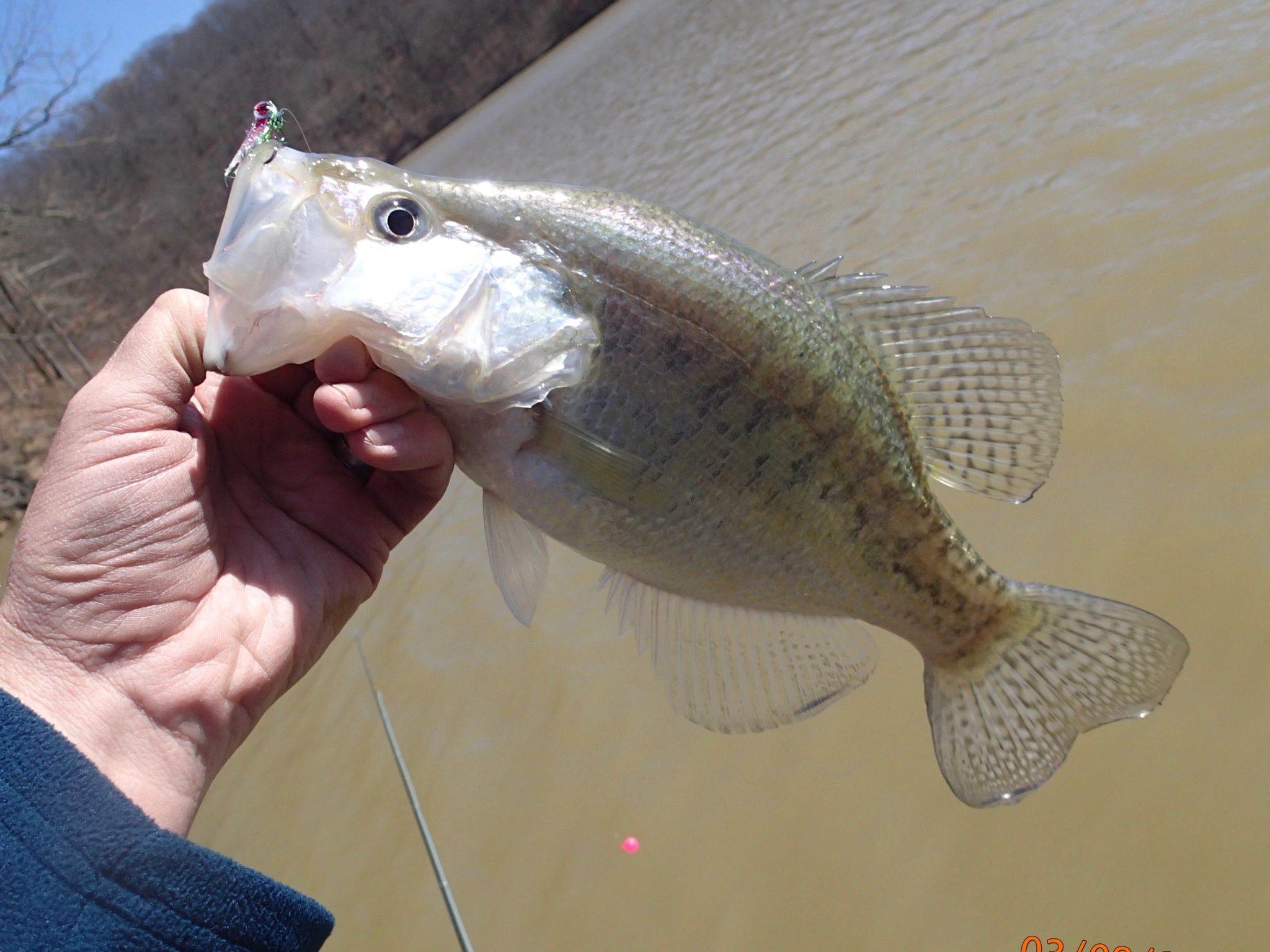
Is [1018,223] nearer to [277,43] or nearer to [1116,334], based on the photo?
[1116,334]

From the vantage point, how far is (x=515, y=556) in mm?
1966

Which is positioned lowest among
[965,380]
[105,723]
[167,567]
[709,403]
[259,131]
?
[965,380]

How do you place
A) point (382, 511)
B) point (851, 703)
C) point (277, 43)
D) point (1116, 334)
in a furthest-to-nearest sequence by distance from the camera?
point (277, 43) < point (1116, 334) < point (851, 703) < point (382, 511)

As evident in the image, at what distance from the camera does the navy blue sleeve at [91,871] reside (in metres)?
1.38

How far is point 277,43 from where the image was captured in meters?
35.2

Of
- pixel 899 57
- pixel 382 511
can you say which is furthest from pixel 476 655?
pixel 899 57

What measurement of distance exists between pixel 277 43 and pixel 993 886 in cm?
4143

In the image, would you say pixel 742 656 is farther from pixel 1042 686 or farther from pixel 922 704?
pixel 922 704

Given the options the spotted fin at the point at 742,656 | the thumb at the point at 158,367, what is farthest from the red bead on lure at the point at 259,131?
the spotted fin at the point at 742,656

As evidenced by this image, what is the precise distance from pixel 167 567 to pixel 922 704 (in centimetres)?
249

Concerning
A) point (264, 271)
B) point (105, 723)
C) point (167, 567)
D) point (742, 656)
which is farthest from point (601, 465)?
point (105, 723)

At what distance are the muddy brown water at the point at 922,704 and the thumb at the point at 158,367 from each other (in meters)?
2.33

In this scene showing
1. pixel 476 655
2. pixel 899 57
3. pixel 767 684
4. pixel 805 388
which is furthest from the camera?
pixel 899 57
